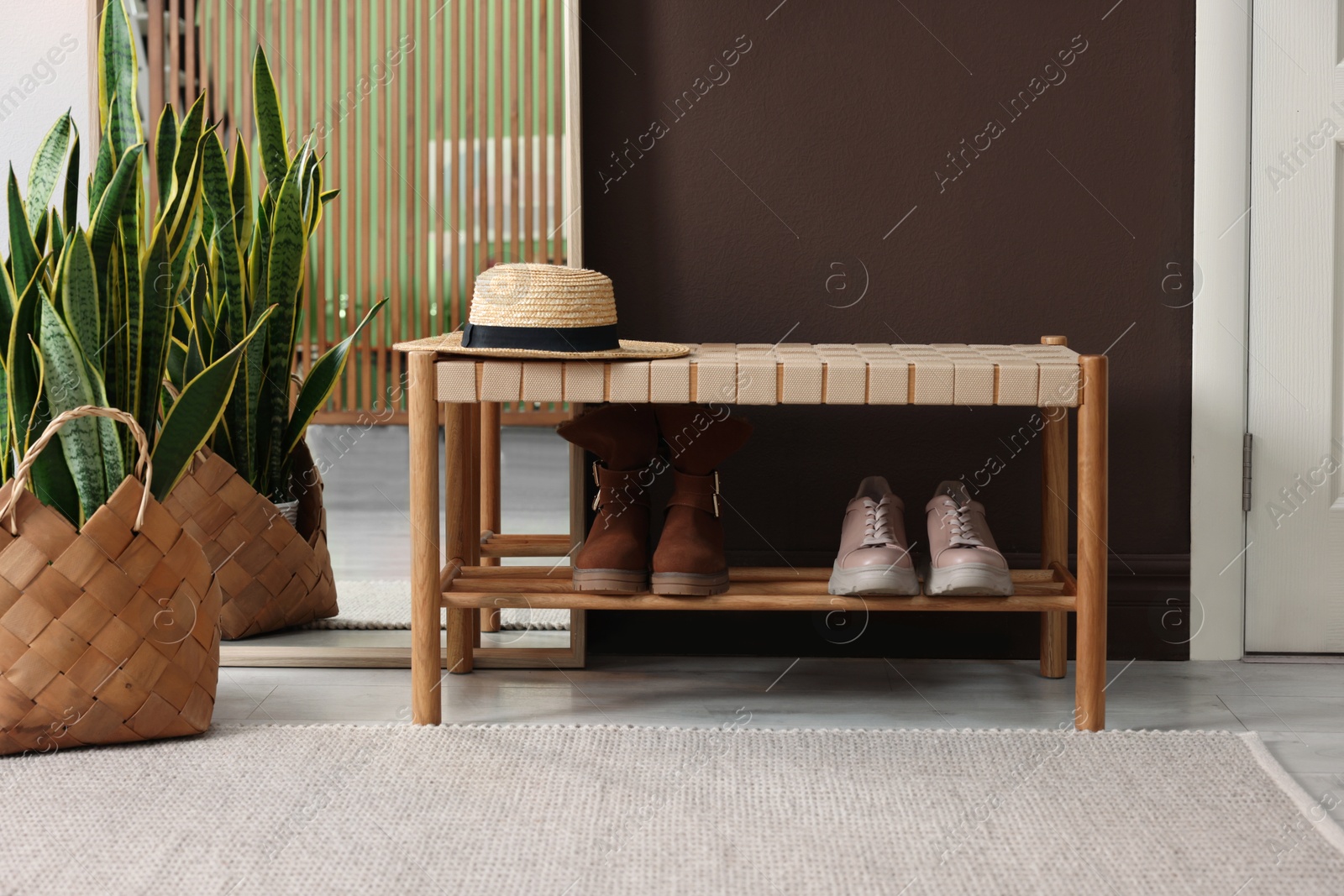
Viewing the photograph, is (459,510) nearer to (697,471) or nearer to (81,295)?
(697,471)

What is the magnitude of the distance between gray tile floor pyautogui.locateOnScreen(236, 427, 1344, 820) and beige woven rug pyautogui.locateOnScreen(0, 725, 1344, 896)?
8 centimetres

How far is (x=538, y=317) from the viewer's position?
1.42 m

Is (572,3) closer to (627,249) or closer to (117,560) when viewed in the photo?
(627,249)

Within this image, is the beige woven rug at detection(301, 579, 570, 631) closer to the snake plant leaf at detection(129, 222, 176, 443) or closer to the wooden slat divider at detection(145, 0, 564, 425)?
the wooden slat divider at detection(145, 0, 564, 425)

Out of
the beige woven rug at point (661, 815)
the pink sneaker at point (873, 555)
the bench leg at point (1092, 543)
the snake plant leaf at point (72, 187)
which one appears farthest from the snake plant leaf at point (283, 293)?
the bench leg at point (1092, 543)

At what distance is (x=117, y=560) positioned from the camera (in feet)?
4.40

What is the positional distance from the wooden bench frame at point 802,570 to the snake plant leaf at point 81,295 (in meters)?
0.37

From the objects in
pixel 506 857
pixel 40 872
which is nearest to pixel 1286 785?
pixel 506 857

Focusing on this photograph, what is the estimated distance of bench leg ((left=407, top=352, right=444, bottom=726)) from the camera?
1446 millimetres

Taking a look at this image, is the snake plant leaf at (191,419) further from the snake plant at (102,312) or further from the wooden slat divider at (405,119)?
the wooden slat divider at (405,119)

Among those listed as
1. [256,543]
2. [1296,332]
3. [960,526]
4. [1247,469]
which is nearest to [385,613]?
[256,543]

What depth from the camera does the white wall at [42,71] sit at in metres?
1.86

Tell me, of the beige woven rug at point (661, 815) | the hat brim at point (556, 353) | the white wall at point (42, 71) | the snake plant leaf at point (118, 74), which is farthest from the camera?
the white wall at point (42, 71)

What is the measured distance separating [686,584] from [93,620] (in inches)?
28.0
